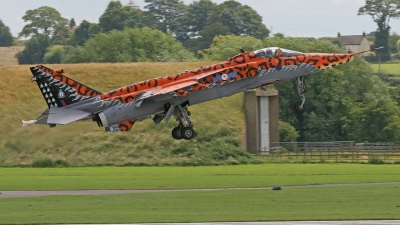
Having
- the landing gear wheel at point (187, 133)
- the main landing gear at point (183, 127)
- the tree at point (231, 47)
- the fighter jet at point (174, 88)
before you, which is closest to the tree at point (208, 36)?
the tree at point (231, 47)

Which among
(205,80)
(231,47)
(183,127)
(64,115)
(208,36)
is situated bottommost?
(183,127)

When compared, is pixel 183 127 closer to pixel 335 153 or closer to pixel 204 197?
pixel 204 197

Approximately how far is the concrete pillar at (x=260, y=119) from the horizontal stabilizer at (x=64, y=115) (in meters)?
35.1

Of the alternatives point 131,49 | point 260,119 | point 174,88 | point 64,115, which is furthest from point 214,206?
point 131,49

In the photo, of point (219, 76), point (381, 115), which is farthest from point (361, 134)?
point (219, 76)

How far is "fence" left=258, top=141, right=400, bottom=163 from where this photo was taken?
75750mm

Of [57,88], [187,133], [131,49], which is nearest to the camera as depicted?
[57,88]

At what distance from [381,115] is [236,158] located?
A: 30.4 m

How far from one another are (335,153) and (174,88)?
3174 centimetres

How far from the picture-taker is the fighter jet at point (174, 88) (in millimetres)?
50719

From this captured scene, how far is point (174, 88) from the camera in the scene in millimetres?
50312

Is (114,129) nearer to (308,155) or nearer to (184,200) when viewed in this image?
(184,200)

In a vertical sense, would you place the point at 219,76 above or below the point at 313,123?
above

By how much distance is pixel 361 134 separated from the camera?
10069 cm
